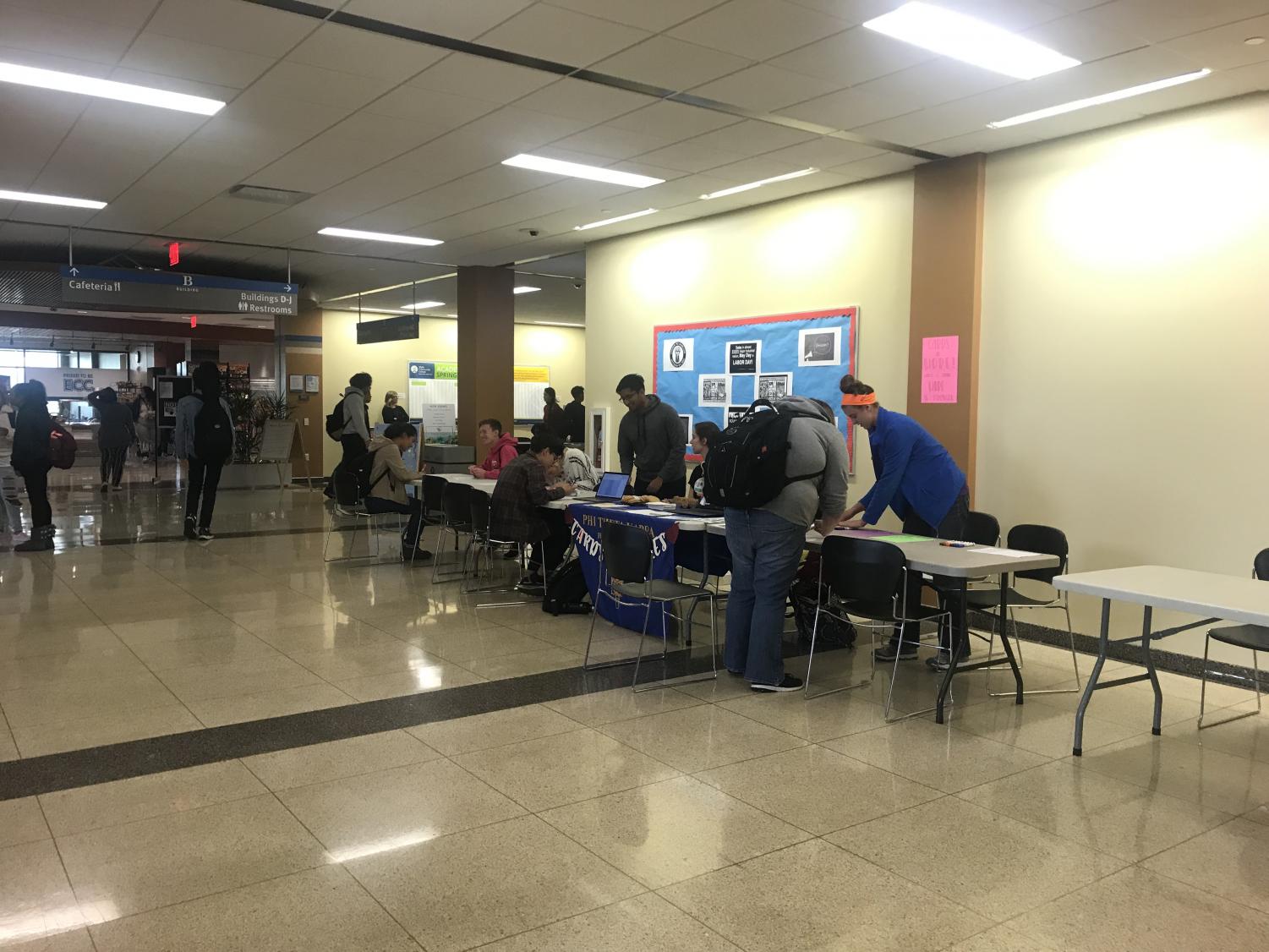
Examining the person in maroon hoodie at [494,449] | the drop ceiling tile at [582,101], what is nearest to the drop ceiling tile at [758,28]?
the drop ceiling tile at [582,101]

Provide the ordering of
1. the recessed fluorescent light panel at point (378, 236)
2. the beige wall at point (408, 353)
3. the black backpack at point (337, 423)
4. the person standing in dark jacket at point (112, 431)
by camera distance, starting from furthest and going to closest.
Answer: the beige wall at point (408, 353)
the person standing in dark jacket at point (112, 431)
the black backpack at point (337, 423)
the recessed fluorescent light panel at point (378, 236)

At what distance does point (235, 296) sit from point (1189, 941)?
9532mm

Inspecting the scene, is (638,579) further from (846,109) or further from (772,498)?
(846,109)

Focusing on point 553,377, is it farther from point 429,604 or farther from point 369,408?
point 429,604

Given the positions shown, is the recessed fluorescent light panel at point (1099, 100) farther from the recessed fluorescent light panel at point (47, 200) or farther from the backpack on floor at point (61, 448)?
the backpack on floor at point (61, 448)

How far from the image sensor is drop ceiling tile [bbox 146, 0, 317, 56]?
4113 mm

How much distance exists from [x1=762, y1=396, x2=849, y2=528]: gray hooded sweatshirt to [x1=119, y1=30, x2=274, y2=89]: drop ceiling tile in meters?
3.11

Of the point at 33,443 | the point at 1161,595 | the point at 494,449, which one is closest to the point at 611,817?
the point at 1161,595

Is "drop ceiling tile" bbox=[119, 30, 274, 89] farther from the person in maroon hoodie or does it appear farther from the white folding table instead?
the white folding table

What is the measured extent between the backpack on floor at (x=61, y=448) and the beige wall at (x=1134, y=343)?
8131 mm

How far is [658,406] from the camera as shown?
7133mm

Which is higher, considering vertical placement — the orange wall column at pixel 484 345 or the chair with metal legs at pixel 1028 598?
the orange wall column at pixel 484 345

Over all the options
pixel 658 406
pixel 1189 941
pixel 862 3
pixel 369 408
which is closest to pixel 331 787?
pixel 1189 941

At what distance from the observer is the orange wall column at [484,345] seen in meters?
11.5
